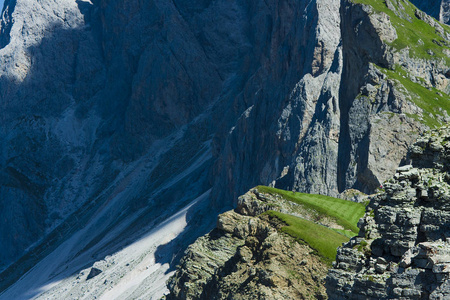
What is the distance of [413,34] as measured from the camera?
350 feet

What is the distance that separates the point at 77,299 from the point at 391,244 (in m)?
145

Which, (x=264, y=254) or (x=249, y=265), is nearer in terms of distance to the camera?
(x=264, y=254)

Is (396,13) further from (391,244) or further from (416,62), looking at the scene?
(391,244)

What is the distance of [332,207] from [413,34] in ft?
187

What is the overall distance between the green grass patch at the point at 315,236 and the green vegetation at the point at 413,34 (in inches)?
2483

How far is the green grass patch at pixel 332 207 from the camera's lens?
5292 cm

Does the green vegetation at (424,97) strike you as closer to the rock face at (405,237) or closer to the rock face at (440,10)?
the rock face at (440,10)

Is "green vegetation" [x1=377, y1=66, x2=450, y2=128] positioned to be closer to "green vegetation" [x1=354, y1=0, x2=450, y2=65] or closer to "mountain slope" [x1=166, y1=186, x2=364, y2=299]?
"green vegetation" [x1=354, y1=0, x2=450, y2=65]

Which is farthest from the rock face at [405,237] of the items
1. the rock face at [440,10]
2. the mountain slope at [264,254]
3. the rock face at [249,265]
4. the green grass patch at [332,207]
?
the rock face at [440,10]

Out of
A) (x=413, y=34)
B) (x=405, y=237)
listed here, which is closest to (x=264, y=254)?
(x=405, y=237)

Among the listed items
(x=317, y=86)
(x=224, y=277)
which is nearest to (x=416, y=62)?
(x=317, y=86)

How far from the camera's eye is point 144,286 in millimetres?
146875

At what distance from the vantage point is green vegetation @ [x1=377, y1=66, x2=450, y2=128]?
90387 mm

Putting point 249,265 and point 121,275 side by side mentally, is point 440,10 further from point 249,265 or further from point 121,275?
point 249,265
